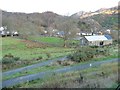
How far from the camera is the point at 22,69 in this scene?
13.4ft

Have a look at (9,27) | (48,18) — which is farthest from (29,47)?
(48,18)

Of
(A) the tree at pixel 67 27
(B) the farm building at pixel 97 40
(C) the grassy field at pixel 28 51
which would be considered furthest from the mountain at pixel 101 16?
(C) the grassy field at pixel 28 51

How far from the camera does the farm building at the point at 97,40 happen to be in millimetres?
6238

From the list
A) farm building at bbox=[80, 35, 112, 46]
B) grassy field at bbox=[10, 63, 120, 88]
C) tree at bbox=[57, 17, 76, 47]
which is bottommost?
grassy field at bbox=[10, 63, 120, 88]

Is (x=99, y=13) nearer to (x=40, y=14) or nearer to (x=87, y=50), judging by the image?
(x=87, y=50)

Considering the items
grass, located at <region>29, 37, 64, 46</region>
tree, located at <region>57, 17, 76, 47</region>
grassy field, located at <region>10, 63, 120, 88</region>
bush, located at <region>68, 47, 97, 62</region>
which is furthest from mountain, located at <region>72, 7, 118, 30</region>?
grassy field, located at <region>10, 63, 120, 88</region>

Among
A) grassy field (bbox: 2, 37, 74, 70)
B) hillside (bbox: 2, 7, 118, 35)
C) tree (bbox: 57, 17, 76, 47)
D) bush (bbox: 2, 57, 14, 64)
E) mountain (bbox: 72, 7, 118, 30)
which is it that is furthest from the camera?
Result: tree (bbox: 57, 17, 76, 47)

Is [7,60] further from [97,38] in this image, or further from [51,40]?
[97,38]

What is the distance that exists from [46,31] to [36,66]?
2807 millimetres

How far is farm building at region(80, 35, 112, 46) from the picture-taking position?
6.24m

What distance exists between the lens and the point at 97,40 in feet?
21.2

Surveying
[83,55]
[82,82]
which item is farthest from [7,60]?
[82,82]

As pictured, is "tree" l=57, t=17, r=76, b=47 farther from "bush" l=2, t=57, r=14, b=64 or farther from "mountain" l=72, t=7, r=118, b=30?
"bush" l=2, t=57, r=14, b=64

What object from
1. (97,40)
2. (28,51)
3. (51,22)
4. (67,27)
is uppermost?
(51,22)
